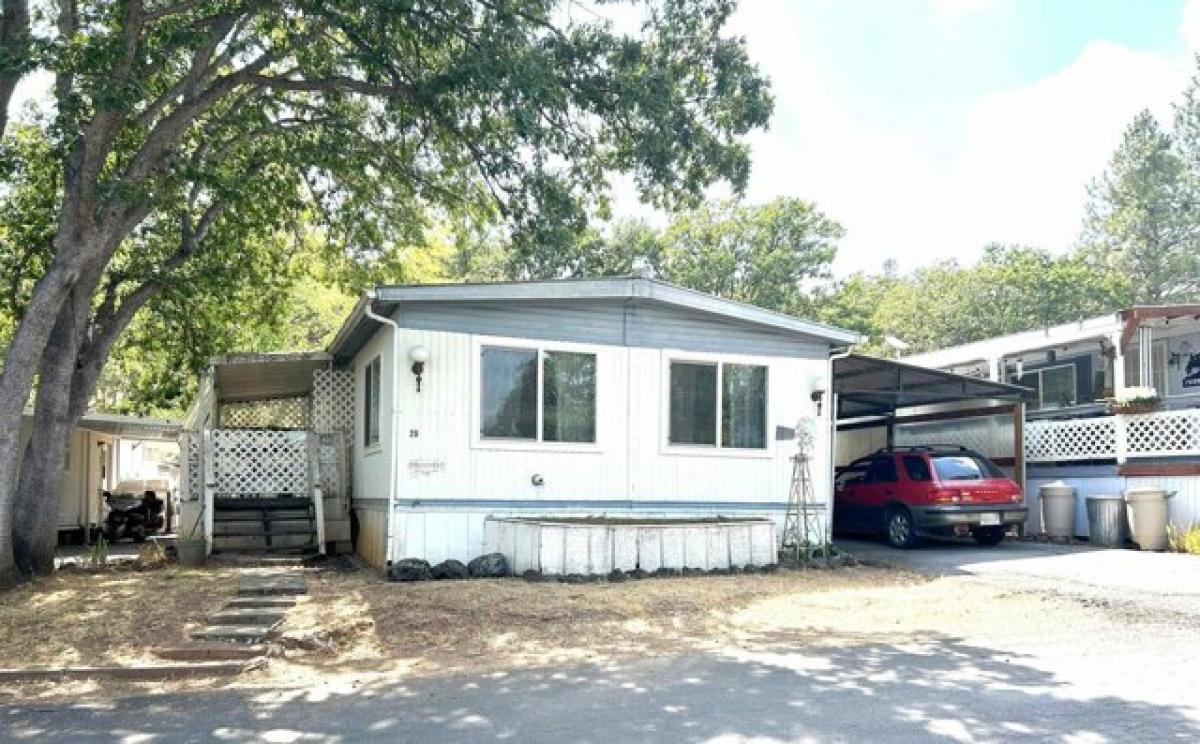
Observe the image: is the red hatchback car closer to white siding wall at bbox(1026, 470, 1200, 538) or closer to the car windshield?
the car windshield

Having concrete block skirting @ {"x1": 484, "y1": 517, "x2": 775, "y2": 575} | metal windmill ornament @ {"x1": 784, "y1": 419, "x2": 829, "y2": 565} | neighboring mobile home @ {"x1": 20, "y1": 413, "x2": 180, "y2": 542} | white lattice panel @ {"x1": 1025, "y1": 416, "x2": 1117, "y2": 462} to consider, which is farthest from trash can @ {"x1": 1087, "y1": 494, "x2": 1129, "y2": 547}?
neighboring mobile home @ {"x1": 20, "y1": 413, "x2": 180, "y2": 542}

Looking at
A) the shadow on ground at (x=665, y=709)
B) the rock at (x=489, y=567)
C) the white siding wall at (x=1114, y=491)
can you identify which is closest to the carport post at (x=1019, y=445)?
the white siding wall at (x=1114, y=491)

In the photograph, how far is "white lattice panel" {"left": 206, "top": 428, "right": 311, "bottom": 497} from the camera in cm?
1259

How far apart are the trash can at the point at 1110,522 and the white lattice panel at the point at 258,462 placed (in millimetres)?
11888

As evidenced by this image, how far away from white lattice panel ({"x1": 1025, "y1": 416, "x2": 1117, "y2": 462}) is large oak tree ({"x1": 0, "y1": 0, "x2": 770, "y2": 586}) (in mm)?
8287

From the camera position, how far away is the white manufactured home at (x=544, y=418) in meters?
10.7

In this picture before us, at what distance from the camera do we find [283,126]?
39.5ft

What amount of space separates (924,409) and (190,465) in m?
14.0

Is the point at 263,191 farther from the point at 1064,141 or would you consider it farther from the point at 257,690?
the point at 1064,141

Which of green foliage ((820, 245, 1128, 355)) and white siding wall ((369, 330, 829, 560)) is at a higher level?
green foliage ((820, 245, 1128, 355))

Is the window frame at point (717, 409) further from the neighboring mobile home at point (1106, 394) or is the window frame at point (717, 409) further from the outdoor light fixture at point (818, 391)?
the neighboring mobile home at point (1106, 394)

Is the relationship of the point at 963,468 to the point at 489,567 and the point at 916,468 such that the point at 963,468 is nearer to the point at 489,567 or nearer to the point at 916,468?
the point at 916,468

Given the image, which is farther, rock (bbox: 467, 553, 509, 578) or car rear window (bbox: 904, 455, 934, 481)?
car rear window (bbox: 904, 455, 934, 481)

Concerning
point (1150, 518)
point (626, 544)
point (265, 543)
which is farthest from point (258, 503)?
point (1150, 518)
